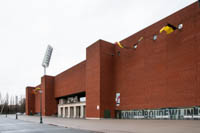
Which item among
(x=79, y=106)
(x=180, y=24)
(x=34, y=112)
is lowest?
(x=34, y=112)

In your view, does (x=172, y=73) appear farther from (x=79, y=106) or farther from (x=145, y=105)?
(x=79, y=106)

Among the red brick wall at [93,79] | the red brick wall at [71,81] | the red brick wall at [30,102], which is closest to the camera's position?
the red brick wall at [93,79]

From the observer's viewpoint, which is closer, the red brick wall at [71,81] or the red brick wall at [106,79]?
the red brick wall at [106,79]

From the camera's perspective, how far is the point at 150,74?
26.6 metres

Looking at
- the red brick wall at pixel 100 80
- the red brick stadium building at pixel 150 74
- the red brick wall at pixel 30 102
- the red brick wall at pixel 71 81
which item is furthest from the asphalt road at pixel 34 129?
the red brick wall at pixel 30 102

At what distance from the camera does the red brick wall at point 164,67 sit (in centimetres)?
2158

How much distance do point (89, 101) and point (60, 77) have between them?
75.6 ft

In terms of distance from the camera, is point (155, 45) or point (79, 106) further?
point (79, 106)

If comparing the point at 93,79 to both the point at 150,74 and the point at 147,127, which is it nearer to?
the point at 150,74

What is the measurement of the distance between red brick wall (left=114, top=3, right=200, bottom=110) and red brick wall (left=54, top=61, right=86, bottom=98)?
12992 millimetres

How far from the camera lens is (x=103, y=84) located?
32.8 meters

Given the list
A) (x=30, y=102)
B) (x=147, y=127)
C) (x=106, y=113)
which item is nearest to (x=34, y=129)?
(x=147, y=127)

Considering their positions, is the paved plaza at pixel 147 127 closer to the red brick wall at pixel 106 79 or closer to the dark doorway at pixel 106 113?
the dark doorway at pixel 106 113

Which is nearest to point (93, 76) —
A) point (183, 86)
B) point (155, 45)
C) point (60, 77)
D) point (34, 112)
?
point (155, 45)
